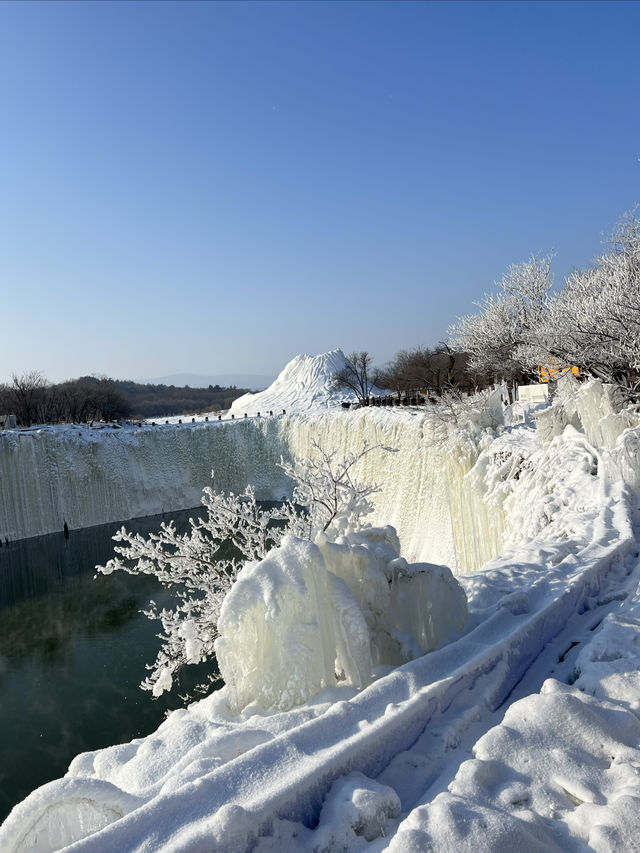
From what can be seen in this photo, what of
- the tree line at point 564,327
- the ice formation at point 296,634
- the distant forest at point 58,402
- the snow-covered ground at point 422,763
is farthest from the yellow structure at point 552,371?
the distant forest at point 58,402

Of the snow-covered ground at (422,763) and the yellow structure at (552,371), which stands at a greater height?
the yellow structure at (552,371)

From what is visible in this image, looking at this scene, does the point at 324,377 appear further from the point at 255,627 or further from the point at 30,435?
the point at 255,627

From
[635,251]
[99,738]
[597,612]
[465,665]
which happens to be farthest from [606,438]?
[635,251]

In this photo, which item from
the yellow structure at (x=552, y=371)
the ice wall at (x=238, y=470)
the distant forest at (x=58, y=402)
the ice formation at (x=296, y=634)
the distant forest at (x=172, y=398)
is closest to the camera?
the ice formation at (x=296, y=634)

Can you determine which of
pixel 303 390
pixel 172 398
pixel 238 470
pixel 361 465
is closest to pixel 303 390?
pixel 303 390

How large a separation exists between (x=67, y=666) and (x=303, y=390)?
94.9ft

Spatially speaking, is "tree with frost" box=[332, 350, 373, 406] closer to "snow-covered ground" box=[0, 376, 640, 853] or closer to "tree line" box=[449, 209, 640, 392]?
"tree line" box=[449, 209, 640, 392]

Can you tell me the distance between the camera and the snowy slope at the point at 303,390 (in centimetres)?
3641

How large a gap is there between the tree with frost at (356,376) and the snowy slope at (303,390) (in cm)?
42

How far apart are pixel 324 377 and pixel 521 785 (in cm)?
3739

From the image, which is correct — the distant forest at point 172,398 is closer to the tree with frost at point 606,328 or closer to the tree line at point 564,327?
the tree line at point 564,327

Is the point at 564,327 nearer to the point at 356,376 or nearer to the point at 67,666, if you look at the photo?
the point at 67,666

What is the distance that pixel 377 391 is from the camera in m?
41.0

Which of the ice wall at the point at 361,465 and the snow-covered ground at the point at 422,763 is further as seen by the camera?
the ice wall at the point at 361,465
